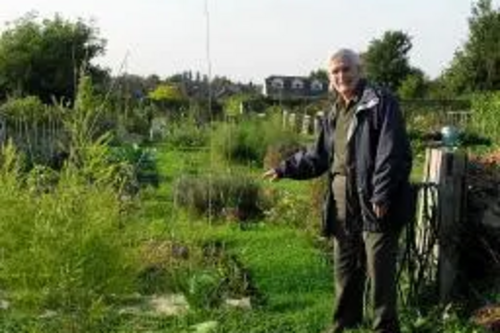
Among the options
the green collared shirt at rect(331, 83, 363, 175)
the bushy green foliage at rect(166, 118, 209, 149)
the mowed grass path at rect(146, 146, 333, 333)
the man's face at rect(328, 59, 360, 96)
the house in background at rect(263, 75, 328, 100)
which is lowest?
the mowed grass path at rect(146, 146, 333, 333)

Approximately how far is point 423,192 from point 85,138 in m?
3.23

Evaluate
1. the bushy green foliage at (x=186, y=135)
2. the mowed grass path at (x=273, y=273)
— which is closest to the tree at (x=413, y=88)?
the bushy green foliage at (x=186, y=135)

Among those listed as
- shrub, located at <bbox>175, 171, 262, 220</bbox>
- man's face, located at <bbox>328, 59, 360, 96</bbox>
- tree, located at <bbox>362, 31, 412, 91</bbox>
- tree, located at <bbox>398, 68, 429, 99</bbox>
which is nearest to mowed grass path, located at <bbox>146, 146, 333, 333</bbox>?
shrub, located at <bbox>175, 171, 262, 220</bbox>

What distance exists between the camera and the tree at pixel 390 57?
6332 centimetres

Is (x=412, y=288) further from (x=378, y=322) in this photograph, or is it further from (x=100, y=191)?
(x=100, y=191)

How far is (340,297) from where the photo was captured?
23.9 feet

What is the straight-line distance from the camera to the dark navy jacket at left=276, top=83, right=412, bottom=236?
659 centimetres

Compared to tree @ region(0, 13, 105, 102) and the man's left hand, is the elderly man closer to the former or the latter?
the man's left hand

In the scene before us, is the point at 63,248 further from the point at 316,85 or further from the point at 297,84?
the point at 297,84

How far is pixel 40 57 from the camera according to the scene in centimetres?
3675

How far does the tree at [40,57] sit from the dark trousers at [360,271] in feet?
92.7

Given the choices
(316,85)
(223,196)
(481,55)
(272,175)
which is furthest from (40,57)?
(316,85)

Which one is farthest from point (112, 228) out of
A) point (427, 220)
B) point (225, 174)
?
point (225, 174)

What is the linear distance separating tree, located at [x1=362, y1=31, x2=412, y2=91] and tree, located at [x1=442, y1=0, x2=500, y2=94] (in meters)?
14.3
